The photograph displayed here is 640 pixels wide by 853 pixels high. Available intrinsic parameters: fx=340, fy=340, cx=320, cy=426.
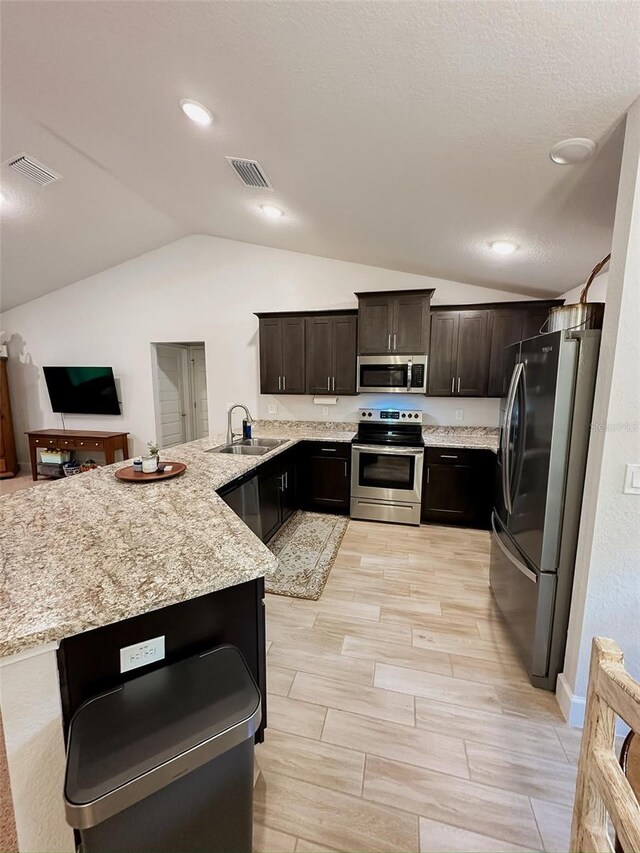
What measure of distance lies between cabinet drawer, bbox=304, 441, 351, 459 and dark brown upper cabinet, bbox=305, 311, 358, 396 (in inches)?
24.1

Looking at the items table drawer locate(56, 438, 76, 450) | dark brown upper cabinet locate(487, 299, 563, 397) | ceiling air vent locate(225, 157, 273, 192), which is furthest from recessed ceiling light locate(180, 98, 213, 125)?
table drawer locate(56, 438, 76, 450)

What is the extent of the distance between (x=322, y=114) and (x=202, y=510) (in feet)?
6.58

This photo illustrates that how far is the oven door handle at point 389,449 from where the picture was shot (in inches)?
140

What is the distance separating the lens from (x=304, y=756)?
144cm

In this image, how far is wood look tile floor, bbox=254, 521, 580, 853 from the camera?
47.9 inches

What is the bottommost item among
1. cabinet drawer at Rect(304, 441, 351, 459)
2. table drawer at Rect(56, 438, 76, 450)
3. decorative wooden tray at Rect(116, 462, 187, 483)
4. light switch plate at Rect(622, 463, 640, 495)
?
table drawer at Rect(56, 438, 76, 450)

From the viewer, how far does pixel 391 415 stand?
13.5 ft

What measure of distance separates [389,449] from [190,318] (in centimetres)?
337

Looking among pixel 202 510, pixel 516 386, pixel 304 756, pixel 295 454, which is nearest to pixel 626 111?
pixel 516 386

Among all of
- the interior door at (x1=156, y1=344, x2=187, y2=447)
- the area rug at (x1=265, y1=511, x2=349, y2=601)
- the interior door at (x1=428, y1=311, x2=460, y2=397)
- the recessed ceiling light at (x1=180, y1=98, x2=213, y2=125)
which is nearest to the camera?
the recessed ceiling light at (x1=180, y1=98, x2=213, y2=125)

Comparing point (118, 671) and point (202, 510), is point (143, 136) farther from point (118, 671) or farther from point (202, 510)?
point (118, 671)

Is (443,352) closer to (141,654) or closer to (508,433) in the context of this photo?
(508,433)

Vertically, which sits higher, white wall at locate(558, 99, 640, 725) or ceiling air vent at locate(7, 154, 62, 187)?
ceiling air vent at locate(7, 154, 62, 187)

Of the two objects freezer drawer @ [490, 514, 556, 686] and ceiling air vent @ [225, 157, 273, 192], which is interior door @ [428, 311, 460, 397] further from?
ceiling air vent @ [225, 157, 273, 192]
